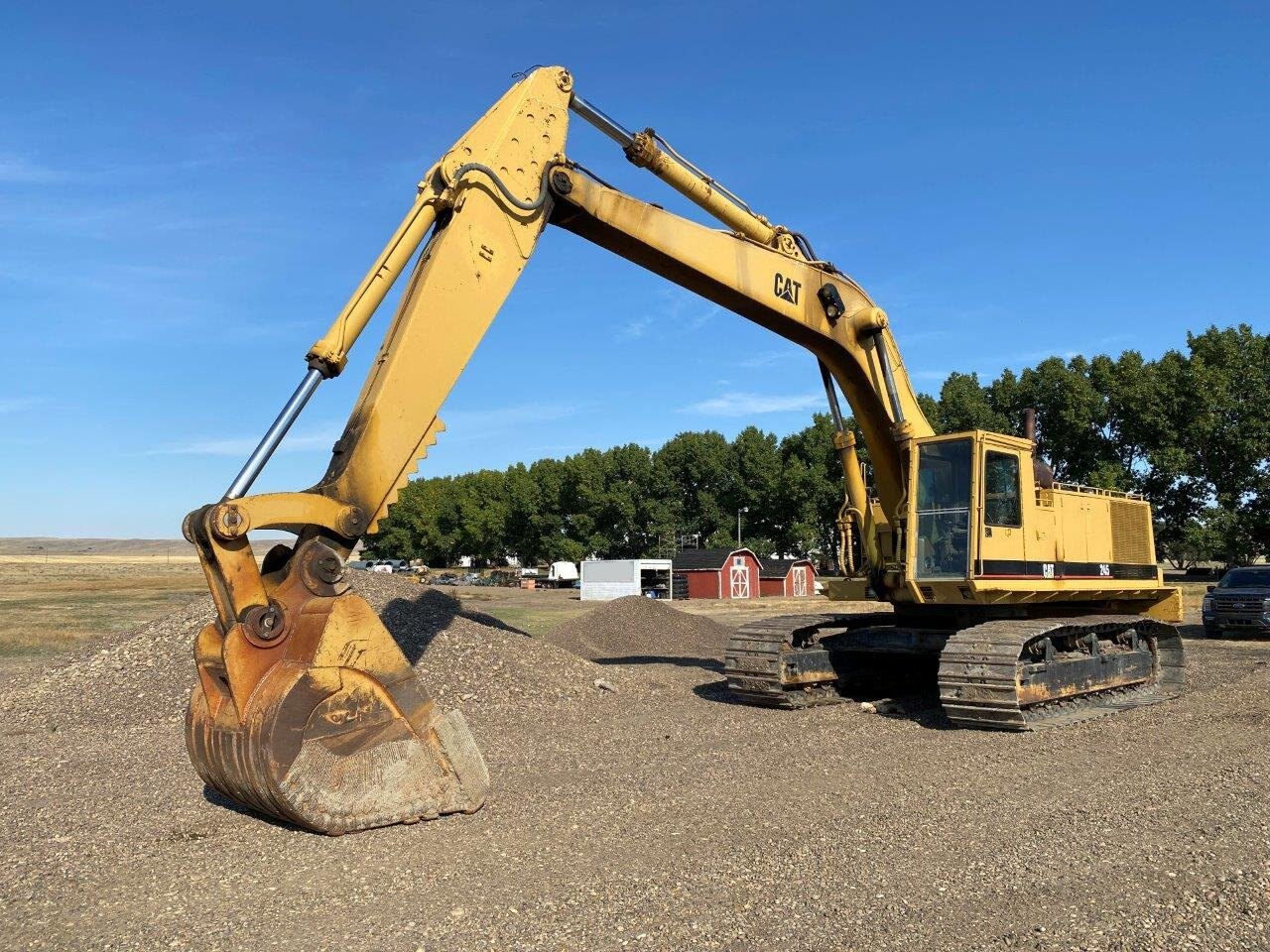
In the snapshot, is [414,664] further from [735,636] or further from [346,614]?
[346,614]

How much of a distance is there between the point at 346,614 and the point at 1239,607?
23.1 meters

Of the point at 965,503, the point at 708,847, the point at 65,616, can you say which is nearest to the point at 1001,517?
the point at 965,503

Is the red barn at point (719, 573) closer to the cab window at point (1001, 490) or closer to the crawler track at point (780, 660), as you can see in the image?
the crawler track at point (780, 660)

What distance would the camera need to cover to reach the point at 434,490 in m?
107

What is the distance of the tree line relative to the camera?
5381 centimetres

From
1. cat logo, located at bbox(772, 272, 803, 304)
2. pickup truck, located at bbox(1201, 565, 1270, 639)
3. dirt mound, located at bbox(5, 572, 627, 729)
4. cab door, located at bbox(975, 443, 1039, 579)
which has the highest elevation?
cat logo, located at bbox(772, 272, 803, 304)

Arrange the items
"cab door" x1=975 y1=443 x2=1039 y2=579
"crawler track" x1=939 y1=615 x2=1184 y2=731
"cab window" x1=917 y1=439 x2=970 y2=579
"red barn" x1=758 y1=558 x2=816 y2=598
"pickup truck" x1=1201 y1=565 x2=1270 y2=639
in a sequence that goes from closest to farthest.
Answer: "crawler track" x1=939 y1=615 x2=1184 y2=731 < "cab door" x1=975 y1=443 x2=1039 y2=579 < "cab window" x1=917 y1=439 x2=970 y2=579 < "pickup truck" x1=1201 y1=565 x2=1270 y2=639 < "red barn" x1=758 y1=558 x2=816 y2=598

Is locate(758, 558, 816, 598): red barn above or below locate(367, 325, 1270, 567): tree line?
below

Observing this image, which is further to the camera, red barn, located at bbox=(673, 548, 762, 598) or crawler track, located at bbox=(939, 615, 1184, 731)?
red barn, located at bbox=(673, 548, 762, 598)

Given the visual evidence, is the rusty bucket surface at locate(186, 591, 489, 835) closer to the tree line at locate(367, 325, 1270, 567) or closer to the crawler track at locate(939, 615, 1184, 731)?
the crawler track at locate(939, 615, 1184, 731)

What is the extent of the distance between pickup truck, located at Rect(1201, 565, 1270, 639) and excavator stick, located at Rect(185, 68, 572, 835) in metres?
21.7

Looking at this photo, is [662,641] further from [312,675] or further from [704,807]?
[312,675]

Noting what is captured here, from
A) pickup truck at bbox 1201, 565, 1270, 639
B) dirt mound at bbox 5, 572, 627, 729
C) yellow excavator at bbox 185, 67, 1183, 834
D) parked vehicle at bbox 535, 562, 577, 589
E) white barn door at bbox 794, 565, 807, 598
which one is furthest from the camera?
parked vehicle at bbox 535, 562, 577, 589

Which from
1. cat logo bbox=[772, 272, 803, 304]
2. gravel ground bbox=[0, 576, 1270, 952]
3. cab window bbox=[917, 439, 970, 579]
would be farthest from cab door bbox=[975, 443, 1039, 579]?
cat logo bbox=[772, 272, 803, 304]
